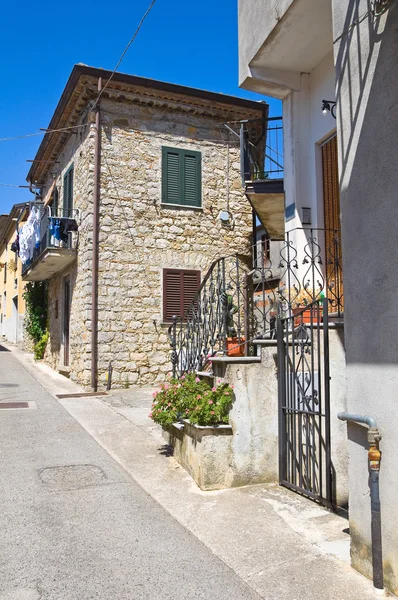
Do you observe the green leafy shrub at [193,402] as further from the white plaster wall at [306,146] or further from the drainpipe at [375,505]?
the white plaster wall at [306,146]

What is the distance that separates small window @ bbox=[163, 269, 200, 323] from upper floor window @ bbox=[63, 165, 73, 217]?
3506mm

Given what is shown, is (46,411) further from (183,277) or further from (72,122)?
(72,122)

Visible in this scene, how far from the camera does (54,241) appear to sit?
13586mm

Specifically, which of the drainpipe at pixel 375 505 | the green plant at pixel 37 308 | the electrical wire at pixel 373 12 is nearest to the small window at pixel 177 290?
the green plant at pixel 37 308

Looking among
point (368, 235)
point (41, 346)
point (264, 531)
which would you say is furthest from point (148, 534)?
point (41, 346)

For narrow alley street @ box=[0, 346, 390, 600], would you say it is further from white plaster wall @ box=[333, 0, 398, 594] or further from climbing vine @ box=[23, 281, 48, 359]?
climbing vine @ box=[23, 281, 48, 359]

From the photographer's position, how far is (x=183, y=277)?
43.9 ft

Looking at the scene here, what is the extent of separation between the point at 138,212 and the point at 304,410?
900 cm

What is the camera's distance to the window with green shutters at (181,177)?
13.4m

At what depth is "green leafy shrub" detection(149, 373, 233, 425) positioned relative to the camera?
529 cm

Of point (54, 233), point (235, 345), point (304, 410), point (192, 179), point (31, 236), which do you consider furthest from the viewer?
point (31, 236)

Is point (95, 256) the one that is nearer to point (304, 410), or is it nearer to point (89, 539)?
point (304, 410)

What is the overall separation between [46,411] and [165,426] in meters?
3.77

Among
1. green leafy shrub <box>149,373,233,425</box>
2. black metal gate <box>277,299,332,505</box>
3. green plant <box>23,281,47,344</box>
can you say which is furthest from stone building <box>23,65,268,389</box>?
black metal gate <box>277,299,332,505</box>
